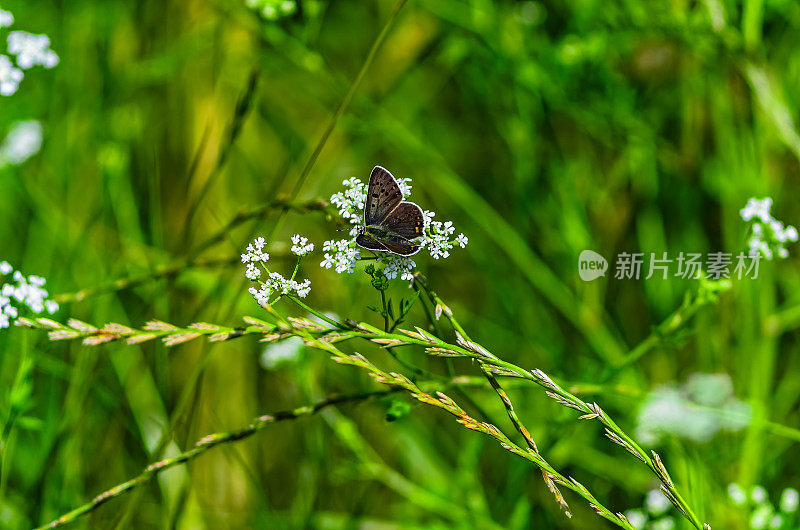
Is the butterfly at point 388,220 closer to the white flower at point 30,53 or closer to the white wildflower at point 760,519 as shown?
the white flower at point 30,53

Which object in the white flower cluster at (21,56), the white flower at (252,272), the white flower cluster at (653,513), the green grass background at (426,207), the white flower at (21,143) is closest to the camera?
the white flower at (252,272)

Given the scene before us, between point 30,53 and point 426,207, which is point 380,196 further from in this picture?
point 426,207

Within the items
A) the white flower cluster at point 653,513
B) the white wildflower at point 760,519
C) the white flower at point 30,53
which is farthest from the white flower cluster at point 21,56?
the white wildflower at point 760,519

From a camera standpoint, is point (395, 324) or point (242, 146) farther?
point (242, 146)

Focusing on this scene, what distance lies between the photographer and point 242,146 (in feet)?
9.82

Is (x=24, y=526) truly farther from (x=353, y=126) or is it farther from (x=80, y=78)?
(x=80, y=78)

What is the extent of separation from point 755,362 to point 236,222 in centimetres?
157

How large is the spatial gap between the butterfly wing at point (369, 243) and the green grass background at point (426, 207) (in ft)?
2.36

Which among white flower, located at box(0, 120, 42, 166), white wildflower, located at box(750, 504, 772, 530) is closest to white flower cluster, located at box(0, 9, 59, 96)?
white flower, located at box(0, 120, 42, 166)

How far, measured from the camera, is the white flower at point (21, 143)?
227cm

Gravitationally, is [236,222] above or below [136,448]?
above

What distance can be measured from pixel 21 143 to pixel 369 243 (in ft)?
6.32

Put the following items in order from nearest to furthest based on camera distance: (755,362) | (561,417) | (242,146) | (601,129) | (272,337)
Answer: (272,337), (561,417), (755,362), (601,129), (242,146)

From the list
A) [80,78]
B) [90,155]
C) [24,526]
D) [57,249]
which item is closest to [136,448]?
[24,526]
